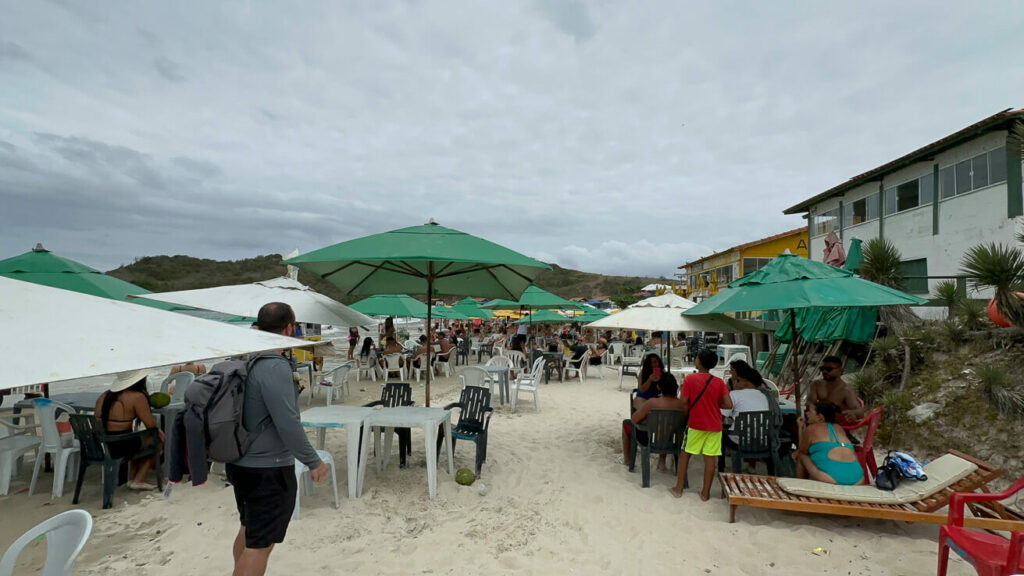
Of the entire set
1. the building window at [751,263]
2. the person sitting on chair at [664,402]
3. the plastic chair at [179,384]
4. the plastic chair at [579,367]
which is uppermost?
the building window at [751,263]

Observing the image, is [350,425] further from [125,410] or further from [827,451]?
[827,451]

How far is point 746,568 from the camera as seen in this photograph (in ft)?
10.9

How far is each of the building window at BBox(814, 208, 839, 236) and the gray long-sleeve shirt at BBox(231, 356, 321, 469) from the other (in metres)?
20.5

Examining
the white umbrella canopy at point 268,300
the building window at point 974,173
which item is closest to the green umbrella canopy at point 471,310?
the white umbrella canopy at point 268,300

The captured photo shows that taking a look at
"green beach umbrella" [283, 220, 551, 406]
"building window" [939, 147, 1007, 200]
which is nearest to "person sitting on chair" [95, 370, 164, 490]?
"green beach umbrella" [283, 220, 551, 406]

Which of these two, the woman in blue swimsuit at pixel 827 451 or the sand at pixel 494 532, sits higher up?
the woman in blue swimsuit at pixel 827 451

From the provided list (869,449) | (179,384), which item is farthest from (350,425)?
(869,449)

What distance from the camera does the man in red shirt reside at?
439cm

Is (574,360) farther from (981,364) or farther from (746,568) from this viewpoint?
(746,568)

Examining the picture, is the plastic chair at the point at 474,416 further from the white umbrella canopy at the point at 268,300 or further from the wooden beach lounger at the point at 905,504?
the wooden beach lounger at the point at 905,504

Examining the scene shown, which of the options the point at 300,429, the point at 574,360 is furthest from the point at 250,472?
the point at 574,360

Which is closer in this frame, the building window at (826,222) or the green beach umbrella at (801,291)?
the green beach umbrella at (801,291)

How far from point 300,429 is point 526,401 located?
713 centimetres

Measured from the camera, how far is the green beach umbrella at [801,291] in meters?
3.99
